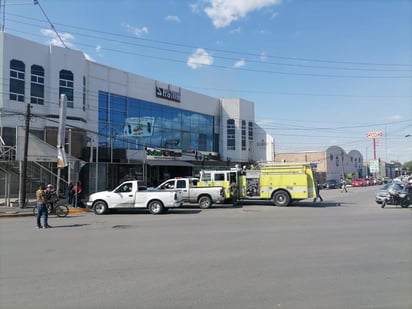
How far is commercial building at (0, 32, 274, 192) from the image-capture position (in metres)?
29.2

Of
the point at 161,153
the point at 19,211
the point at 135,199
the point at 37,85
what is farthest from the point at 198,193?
the point at 161,153

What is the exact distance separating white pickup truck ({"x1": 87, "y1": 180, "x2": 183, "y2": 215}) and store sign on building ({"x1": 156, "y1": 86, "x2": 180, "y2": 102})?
79.8 ft

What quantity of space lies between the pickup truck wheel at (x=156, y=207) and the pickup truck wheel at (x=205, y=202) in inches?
169

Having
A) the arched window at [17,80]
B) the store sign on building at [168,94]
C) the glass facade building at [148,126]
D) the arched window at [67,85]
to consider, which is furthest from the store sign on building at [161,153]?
the arched window at [17,80]

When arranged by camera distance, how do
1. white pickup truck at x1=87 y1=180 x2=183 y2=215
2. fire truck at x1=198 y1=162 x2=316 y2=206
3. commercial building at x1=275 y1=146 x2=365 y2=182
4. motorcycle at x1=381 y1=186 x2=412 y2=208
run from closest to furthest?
white pickup truck at x1=87 y1=180 x2=183 y2=215 → motorcycle at x1=381 y1=186 x2=412 y2=208 → fire truck at x1=198 y1=162 x2=316 y2=206 → commercial building at x1=275 y1=146 x2=365 y2=182

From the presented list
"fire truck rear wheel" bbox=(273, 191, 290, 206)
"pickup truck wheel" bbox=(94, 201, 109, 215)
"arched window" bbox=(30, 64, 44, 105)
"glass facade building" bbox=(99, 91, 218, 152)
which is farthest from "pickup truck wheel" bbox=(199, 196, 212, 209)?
"arched window" bbox=(30, 64, 44, 105)

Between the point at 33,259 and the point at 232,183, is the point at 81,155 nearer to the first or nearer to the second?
the point at 232,183

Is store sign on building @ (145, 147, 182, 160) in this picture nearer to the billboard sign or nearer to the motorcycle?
the motorcycle

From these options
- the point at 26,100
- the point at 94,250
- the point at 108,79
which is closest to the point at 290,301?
the point at 94,250

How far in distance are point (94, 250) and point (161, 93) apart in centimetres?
3587

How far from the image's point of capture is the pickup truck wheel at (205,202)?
78.5 feet

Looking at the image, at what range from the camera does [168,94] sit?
4512 centimetres

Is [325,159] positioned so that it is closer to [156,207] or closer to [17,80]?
[17,80]

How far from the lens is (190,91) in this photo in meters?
49.1
